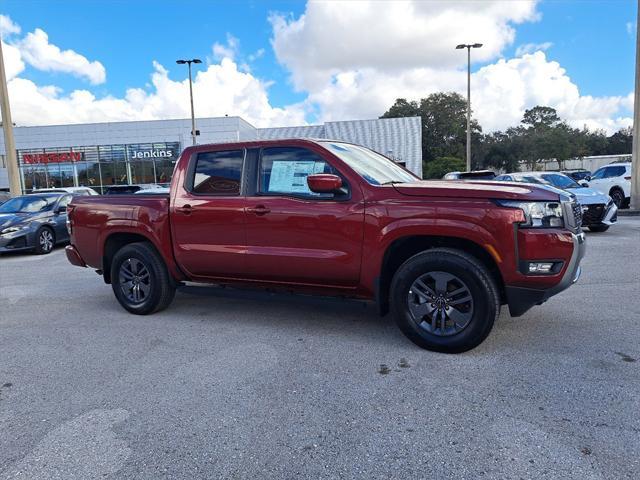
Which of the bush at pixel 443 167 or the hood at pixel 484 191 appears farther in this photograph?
the bush at pixel 443 167

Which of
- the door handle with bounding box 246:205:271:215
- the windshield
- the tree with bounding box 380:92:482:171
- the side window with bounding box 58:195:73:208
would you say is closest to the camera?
the windshield

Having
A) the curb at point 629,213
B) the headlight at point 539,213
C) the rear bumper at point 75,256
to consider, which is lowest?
the curb at point 629,213

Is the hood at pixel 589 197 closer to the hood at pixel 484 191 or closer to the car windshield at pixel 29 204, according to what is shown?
the hood at pixel 484 191

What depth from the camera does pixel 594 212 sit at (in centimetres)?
1083

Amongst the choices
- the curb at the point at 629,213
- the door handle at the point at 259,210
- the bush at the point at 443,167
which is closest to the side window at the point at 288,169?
the door handle at the point at 259,210

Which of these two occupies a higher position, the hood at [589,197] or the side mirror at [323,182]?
the side mirror at [323,182]

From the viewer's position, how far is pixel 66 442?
292cm

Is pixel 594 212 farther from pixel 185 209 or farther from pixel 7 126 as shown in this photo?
pixel 7 126

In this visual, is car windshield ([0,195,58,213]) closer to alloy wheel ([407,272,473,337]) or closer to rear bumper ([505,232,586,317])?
alloy wheel ([407,272,473,337])

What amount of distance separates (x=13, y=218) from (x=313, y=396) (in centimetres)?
1071

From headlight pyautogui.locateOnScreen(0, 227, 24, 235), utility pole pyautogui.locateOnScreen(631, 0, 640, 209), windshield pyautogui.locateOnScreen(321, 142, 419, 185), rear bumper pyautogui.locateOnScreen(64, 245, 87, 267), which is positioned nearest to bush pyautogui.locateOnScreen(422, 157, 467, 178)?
utility pole pyautogui.locateOnScreen(631, 0, 640, 209)

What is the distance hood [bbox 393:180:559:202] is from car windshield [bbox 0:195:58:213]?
429 inches

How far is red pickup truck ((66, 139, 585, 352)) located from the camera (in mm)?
3807

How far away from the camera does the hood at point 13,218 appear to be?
434 inches
